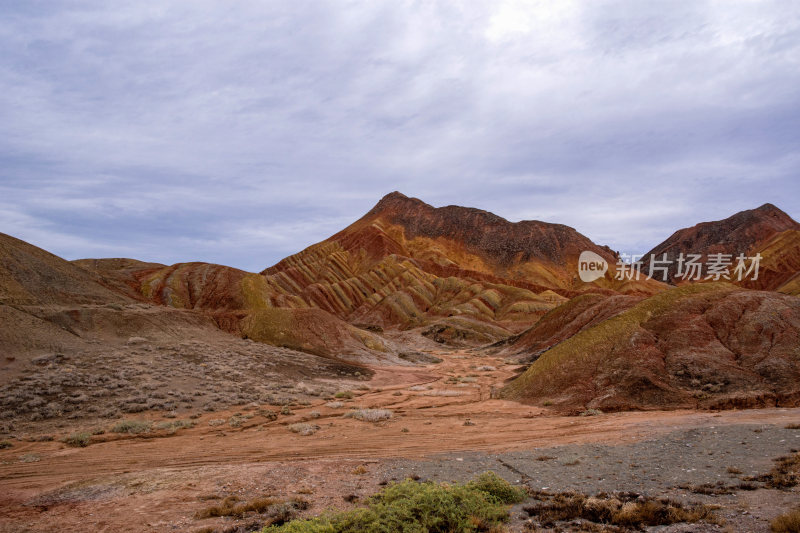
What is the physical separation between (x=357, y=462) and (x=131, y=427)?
10.8 meters

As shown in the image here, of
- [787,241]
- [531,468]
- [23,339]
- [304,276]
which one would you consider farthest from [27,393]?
[787,241]

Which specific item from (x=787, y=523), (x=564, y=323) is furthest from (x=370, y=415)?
(x=564, y=323)

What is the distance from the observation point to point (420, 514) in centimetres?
784

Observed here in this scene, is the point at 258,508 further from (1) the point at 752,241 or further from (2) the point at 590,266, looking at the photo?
(1) the point at 752,241

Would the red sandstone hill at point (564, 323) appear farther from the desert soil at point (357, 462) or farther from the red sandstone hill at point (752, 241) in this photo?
the red sandstone hill at point (752, 241)

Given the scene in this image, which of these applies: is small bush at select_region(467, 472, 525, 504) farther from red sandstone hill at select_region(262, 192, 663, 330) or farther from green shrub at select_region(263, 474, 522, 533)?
red sandstone hill at select_region(262, 192, 663, 330)

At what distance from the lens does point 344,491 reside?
992cm

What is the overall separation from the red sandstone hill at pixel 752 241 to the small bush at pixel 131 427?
443ft

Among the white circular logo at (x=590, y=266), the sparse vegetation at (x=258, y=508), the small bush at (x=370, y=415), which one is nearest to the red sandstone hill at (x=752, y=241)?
the white circular logo at (x=590, y=266)

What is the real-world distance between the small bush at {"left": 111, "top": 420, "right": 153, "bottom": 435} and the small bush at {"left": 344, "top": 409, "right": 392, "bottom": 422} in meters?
8.52

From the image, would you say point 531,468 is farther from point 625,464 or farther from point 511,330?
point 511,330

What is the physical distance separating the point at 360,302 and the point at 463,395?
7913 cm

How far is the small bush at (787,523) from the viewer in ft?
20.1

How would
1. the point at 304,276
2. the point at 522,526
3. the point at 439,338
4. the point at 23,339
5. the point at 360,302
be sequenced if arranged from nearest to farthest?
1. the point at 522,526
2. the point at 23,339
3. the point at 439,338
4. the point at 360,302
5. the point at 304,276
